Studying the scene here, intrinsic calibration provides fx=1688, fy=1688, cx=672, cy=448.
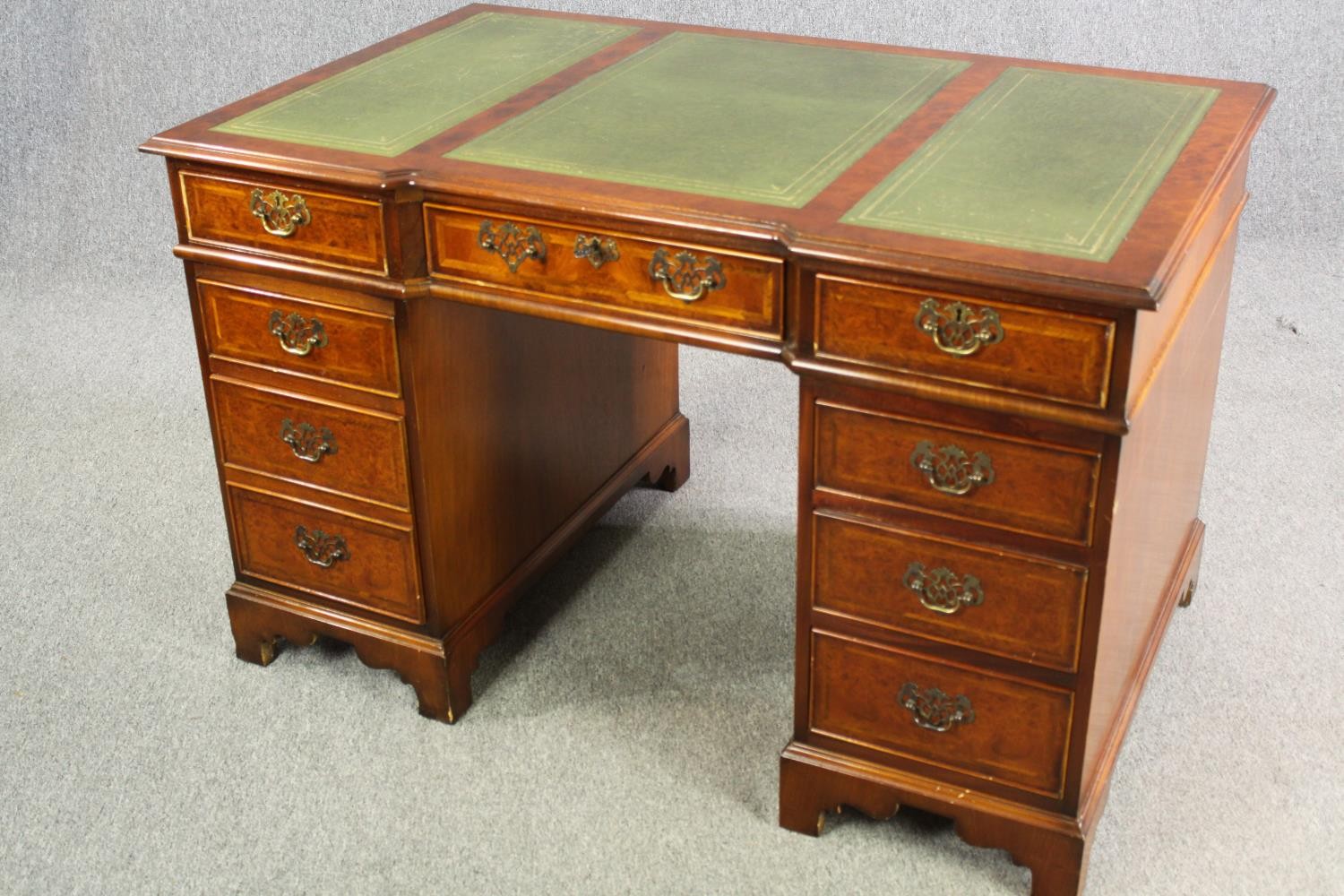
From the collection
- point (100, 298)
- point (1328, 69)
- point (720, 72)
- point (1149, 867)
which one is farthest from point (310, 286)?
point (1328, 69)

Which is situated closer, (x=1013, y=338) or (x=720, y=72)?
(x=1013, y=338)

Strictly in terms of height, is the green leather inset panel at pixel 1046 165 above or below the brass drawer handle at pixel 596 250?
above

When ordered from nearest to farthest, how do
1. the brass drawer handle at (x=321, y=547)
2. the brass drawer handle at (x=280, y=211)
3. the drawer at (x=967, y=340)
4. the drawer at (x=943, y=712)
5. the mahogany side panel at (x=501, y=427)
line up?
the drawer at (x=967, y=340)
the drawer at (x=943, y=712)
the brass drawer handle at (x=280, y=211)
the mahogany side panel at (x=501, y=427)
the brass drawer handle at (x=321, y=547)

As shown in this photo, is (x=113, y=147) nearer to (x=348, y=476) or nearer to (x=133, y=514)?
(x=133, y=514)

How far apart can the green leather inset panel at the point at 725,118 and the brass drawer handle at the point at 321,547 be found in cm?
52

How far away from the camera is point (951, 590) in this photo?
169 cm

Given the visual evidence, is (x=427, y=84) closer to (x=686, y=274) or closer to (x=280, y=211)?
(x=280, y=211)

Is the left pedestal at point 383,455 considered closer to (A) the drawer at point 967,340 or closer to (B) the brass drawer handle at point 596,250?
(B) the brass drawer handle at point 596,250

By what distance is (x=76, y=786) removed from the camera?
1978 millimetres

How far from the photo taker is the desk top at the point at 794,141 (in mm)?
1576

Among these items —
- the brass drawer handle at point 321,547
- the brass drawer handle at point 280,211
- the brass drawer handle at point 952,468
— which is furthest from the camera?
Result: the brass drawer handle at point 321,547

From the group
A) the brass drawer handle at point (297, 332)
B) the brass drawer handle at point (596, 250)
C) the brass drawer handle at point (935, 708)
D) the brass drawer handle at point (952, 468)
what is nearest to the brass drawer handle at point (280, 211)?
the brass drawer handle at point (297, 332)

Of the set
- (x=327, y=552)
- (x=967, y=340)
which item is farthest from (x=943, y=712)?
(x=327, y=552)

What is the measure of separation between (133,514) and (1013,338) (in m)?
1.53
